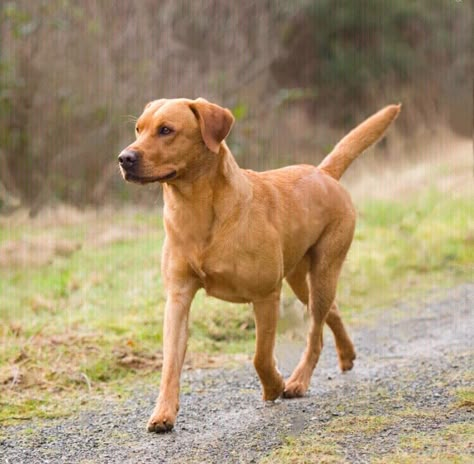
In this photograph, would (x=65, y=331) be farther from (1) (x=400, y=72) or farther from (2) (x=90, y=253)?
(1) (x=400, y=72)

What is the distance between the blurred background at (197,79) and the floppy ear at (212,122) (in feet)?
20.3

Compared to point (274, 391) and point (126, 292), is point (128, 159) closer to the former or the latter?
point (274, 391)

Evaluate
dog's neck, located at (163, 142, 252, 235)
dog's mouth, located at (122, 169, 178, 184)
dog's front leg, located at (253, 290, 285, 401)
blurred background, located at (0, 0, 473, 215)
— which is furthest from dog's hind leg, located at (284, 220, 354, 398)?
blurred background, located at (0, 0, 473, 215)

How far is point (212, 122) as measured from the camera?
546 centimetres

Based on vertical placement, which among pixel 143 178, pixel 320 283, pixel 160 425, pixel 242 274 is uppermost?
pixel 143 178

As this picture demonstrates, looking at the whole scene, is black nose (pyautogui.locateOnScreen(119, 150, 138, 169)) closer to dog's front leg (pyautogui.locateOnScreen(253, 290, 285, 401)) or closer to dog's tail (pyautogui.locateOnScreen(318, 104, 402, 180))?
Answer: dog's front leg (pyautogui.locateOnScreen(253, 290, 285, 401))

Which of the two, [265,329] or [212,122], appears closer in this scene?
[212,122]

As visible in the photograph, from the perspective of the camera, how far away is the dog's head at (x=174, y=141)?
5246 mm

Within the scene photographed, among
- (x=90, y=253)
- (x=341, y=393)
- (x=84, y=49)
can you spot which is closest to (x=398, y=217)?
(x=90, y=253)

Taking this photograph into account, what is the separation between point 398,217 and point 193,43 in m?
5.95

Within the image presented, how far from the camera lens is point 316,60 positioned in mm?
24375

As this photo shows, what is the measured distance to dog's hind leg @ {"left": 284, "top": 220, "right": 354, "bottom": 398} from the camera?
6391mm

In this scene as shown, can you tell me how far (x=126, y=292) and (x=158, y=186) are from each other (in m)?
2.38

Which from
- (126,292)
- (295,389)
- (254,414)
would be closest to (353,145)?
(295,389)
